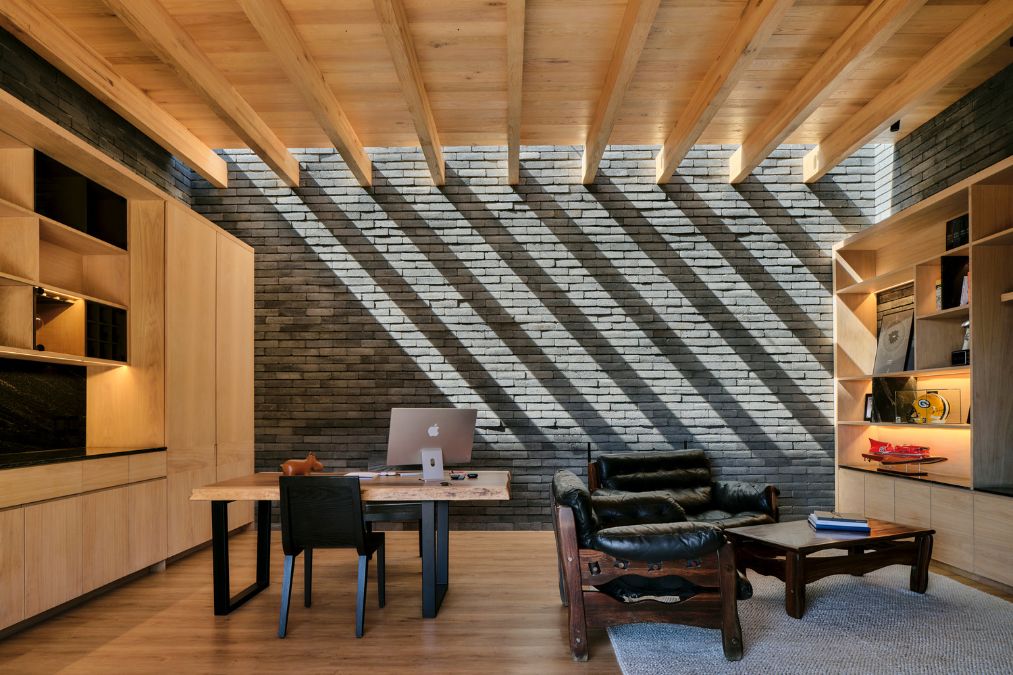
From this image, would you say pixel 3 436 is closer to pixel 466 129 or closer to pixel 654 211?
pixel 466 129

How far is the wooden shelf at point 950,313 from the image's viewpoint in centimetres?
466

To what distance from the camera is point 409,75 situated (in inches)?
170

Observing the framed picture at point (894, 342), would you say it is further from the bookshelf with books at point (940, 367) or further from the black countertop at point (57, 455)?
the black countertop at point (57, 455)

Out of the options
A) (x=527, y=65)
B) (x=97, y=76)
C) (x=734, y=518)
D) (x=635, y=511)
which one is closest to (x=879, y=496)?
(x=734, y=518)

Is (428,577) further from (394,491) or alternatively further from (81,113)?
(81,113)

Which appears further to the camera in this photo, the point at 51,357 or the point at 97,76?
the point at 97,76

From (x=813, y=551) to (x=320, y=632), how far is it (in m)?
2.49

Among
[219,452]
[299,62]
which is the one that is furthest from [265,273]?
[299,62]

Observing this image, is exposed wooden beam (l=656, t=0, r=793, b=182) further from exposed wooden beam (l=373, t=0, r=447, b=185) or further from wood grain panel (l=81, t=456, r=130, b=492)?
wood grain panel (l=81, t=456, r=130, b=492)

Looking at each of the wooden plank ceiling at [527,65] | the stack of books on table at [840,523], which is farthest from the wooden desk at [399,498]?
the wooden plank ceiling at [527,65]

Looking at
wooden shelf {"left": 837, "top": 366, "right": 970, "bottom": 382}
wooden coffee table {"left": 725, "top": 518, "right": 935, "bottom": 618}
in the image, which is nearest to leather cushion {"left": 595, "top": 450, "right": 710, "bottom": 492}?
wooden coffee table {"left": 725, "top": 518, "right": 935, "bottom": 618}

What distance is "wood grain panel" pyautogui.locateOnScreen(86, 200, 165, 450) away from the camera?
4820 mm

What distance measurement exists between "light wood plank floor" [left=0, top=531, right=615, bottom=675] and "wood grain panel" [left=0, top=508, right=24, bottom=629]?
6.3 inches

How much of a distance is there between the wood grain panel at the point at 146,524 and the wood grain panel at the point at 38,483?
0.55m
